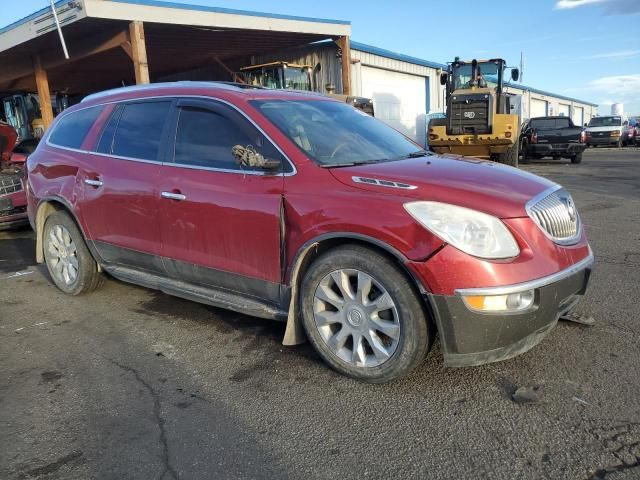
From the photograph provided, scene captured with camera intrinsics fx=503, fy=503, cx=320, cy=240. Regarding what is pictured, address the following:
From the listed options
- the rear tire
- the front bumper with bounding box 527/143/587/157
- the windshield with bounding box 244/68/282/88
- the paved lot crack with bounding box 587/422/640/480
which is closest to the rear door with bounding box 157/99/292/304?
the paved lot crack with bounding box 587/422/640/480

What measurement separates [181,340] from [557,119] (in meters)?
20.8

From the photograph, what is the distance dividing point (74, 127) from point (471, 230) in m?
4.00

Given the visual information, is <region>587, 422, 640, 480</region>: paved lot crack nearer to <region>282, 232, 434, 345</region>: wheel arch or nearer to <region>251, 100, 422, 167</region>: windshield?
<region>282, 232, 434, 345</region>: wheel arch

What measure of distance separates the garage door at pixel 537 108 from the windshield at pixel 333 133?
42.6 meters

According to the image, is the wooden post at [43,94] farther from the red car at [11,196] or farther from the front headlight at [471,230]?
the front headlight at [471,230]

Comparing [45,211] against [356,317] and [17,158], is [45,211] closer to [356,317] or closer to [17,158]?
[356,317]

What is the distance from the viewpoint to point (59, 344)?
382cm

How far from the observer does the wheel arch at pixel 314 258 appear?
279 centimetres

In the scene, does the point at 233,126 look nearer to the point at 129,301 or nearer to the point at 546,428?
the point at 129,301

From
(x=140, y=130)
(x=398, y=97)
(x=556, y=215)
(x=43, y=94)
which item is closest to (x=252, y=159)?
(x=140, y=130)

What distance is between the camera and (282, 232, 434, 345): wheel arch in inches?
110

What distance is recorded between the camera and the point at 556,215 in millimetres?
3029

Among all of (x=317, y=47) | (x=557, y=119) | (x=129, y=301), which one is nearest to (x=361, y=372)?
(x=129, y=301)

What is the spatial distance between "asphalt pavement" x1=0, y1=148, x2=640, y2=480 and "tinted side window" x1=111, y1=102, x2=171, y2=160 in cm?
141
